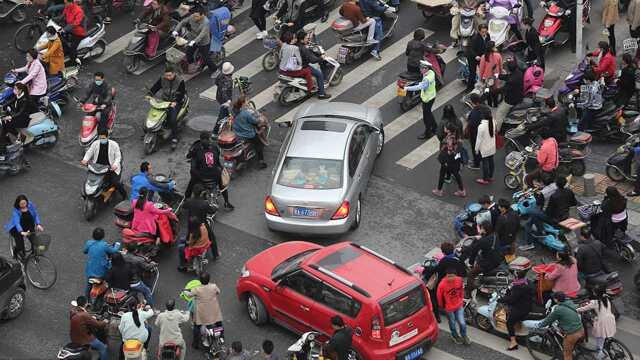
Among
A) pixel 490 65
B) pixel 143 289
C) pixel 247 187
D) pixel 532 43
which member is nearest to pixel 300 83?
pixel 247 187

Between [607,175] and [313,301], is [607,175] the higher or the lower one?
the lower one

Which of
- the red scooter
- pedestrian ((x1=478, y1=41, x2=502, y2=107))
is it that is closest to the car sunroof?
pedestrian ((x1=478, y1=41, x2=502, y2=107))

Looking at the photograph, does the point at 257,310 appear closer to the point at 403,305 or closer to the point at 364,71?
the point at 403,305

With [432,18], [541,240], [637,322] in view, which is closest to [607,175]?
[541,240]

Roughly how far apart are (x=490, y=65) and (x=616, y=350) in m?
9.48

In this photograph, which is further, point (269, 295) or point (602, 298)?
point (269, 295)

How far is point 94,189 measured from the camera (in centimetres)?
2508

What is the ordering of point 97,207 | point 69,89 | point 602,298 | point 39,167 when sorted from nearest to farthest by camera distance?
point 602,298, point 97,207, point 39,167, point 69,89

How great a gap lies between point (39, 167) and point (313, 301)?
9101 mm

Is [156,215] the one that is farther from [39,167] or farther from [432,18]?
[432,18]

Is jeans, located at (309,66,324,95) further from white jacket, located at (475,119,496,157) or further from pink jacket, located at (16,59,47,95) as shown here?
pink jacket, located at (16,59,47,95)

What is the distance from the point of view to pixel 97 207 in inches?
1005

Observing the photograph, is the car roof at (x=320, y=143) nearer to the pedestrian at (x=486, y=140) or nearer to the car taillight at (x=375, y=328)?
the pedestrian at (x=486, y=140)

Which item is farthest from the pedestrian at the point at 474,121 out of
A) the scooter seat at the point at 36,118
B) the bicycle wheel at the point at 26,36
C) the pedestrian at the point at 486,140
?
the bicycle wheel at the point at 26,36
